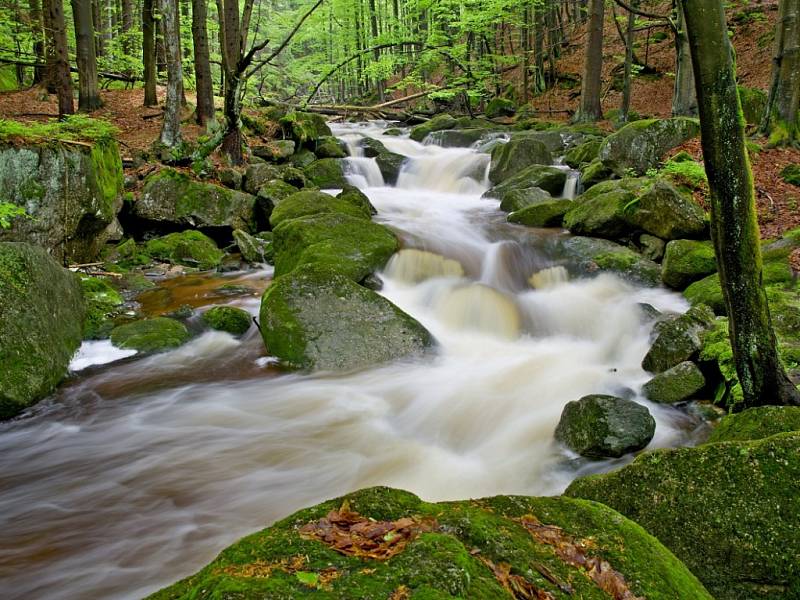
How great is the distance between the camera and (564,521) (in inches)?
85.1

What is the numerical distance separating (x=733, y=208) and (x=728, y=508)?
6.07 ft

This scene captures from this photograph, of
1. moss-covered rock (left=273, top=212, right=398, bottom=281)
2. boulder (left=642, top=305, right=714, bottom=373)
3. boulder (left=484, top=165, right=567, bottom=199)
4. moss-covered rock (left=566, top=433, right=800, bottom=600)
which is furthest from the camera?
boulder (left=484, top=165, right=567, bottom=199)

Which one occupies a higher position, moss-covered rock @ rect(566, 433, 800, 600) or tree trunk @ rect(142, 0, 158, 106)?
tree trunk @ rect(142, 0, 158, 106)

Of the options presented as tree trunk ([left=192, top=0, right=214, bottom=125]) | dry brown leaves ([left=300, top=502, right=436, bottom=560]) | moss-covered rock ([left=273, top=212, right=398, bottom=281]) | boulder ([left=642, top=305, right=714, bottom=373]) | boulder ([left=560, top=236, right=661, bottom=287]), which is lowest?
boulder ([left=642, top=305, right=714, bottom=373])

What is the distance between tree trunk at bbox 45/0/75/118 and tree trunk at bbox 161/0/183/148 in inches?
86.9

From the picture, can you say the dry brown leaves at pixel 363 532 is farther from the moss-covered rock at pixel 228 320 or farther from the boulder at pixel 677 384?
the moss-covered rock at pixel 228 320

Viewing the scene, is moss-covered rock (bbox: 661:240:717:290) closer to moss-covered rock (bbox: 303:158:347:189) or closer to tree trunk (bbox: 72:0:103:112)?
moss-covered rock (bbox: 303:158:347:189)

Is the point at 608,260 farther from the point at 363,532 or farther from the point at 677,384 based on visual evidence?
the point at 363,532

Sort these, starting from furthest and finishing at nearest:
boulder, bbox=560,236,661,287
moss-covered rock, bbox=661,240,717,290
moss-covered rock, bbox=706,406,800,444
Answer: boulder, bbox=560,236,661,287, moss-covered rock, bbox=661,240,717,290, moss-covered rock, bbox=706,406,800,444

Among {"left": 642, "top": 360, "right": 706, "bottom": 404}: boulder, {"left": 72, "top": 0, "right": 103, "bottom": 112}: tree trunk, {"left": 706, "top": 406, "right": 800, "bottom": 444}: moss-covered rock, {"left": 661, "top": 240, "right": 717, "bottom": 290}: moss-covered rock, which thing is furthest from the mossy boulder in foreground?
{"left": 72, "top": 0, "right": 103, "bottom": 112}: tree trunk

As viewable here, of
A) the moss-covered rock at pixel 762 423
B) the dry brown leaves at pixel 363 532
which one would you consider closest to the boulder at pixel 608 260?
the moss-covered rock at pixel 762 423

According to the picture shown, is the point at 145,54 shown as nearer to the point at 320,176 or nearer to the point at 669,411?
the point at 320,176

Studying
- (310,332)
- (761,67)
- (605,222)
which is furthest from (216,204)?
(761,67)

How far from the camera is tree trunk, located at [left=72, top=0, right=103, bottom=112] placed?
557 inches
